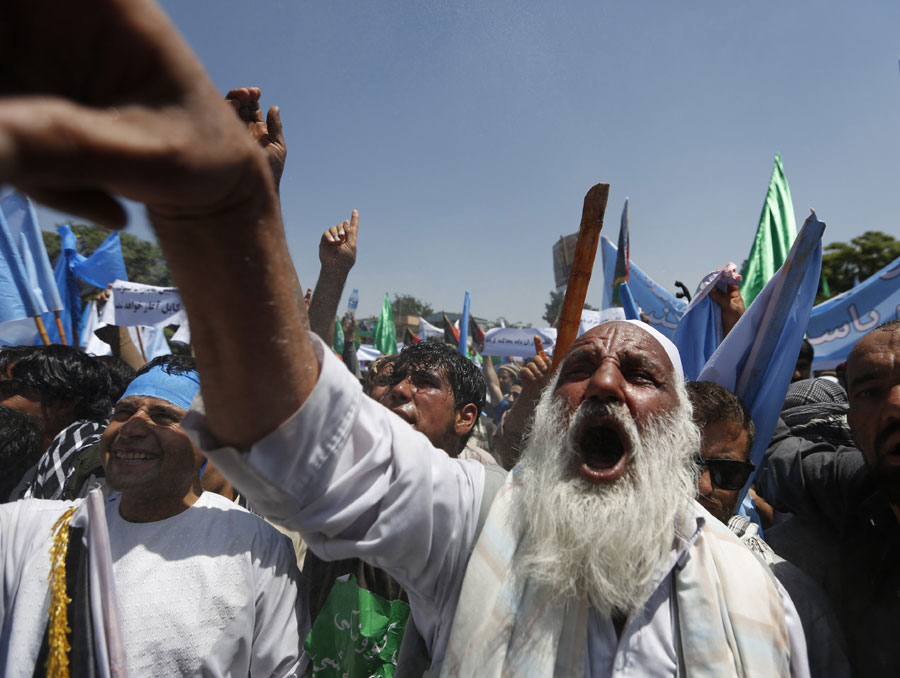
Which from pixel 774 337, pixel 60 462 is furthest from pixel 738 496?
pixel 60 462

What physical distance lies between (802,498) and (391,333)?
382 inches

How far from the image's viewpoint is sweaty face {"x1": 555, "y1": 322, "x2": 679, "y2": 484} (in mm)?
1657

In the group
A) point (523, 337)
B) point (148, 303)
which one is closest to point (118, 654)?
point (148, 303)

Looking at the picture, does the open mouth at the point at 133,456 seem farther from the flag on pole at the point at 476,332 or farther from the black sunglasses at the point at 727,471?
the flag on pole at the point at 476,332

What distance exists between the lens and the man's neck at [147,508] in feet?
6.35

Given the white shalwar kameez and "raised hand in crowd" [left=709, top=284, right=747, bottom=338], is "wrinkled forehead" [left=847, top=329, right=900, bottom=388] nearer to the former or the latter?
"raised hand in crowd" [left=709, top=284, right=747, bottom=338]

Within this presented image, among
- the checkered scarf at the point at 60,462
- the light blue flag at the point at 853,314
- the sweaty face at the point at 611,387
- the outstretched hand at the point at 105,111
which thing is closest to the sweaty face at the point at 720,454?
the sweaty face at the point at 611,387

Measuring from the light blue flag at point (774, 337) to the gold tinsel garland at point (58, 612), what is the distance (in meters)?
2.68

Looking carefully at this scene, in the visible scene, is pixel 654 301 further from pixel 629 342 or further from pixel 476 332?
pixel 629 342

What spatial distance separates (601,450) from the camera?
5.74 feet

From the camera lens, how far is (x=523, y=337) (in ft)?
29.8

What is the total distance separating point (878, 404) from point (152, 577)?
92.3 inches

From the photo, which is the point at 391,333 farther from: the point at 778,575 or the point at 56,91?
the point at 56,91

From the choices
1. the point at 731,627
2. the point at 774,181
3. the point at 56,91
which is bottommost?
the point at 731,627
